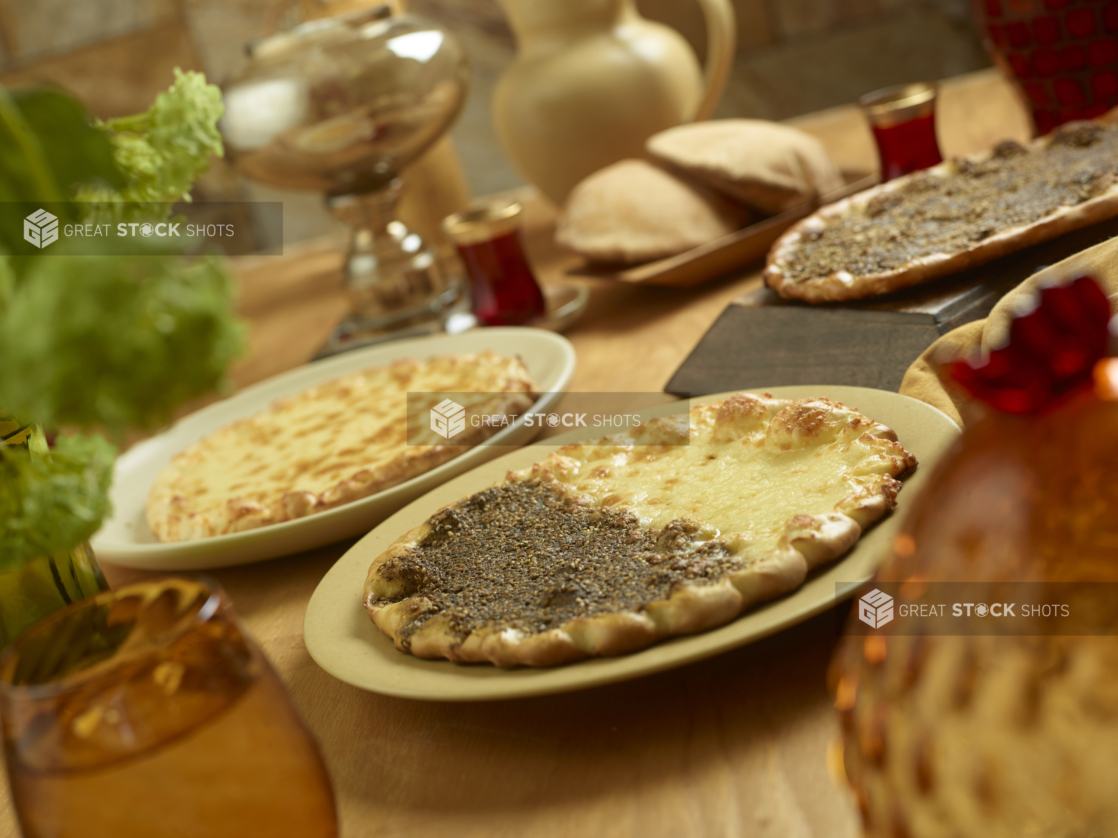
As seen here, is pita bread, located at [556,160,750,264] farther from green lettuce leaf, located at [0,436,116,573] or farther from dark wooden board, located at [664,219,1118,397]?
green lettuce leaf, located at [0,436,116,573]

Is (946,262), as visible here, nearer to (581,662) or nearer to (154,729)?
(581,662)

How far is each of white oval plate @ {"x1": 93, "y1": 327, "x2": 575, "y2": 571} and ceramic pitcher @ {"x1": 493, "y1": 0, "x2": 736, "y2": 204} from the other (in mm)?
612

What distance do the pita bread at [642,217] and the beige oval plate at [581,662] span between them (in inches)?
26.5

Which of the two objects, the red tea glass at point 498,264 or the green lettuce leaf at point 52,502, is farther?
the red tea glass at point 498,264

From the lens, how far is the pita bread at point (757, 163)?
153cm

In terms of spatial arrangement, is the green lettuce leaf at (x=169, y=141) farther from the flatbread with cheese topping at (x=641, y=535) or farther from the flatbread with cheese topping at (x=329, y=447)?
the flatbread with cheese topping at (x=329, y=447)

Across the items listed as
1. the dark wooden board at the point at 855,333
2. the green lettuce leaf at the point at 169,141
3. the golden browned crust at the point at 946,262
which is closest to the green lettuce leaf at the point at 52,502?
the green lettuce leaf at the point at 169,141

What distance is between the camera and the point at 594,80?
6.05 feet

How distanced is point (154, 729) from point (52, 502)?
4.4 inches

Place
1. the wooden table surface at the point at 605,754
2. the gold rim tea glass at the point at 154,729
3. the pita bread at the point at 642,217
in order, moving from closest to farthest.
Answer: the gold rim tea glass at the point at 154,729 → the wooden table surface at the point at 605,754 → the pita bread at the point at 642,217

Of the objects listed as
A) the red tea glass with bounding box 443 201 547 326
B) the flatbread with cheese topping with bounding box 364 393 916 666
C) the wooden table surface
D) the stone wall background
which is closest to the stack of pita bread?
the red tea glass with bounding box 443 201 547 326

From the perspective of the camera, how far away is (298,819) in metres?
0.46

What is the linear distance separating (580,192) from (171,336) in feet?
→ 4.47

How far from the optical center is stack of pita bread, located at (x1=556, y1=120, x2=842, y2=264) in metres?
1.51
